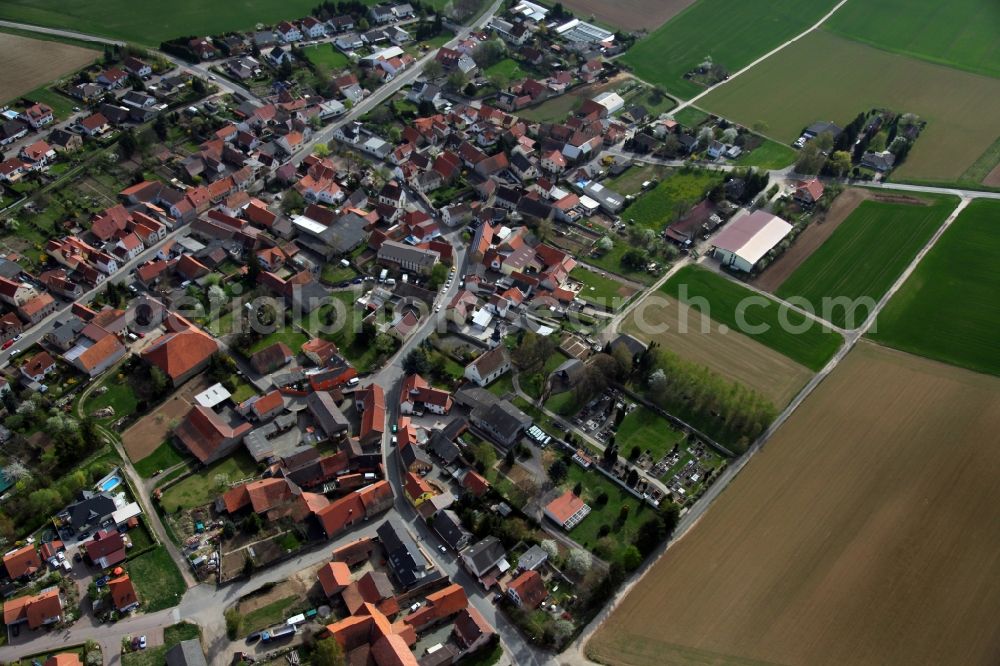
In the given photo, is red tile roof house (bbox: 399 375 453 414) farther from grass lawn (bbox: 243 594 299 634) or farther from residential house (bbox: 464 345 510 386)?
grass lawn (bbox: 243 594 299 634)

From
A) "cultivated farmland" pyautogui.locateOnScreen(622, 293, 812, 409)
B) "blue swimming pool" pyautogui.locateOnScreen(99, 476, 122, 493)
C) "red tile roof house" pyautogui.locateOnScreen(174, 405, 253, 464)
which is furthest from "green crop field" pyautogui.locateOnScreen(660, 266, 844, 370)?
"blue swimming pool" pyautogui.locateOnScreen(99, 476, 122, 493)

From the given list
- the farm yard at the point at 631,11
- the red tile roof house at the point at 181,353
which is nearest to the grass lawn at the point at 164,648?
the red tile roof house at the point at 181,353

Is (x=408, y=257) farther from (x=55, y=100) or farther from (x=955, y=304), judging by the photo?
(x=55, y=100)

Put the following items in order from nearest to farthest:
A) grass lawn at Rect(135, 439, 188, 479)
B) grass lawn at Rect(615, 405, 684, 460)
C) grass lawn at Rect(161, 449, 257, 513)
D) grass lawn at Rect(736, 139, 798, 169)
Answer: grass lawn at Rect(161, 449, 257, 513), grass lawn at Rect(135, 439, 188, 479), grass lawn at Rect(615, 405, 684, 460), grass lawn at Rect(736, 139, 798, 169)

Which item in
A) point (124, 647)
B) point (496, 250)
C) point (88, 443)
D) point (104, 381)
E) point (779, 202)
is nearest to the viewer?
point (124, 647)

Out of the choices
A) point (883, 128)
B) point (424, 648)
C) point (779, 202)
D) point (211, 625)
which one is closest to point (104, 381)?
point (211, 625)

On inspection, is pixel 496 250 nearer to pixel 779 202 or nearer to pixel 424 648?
pixel 779 202
